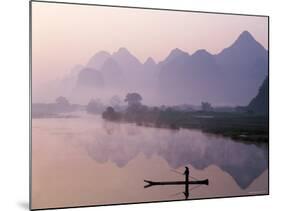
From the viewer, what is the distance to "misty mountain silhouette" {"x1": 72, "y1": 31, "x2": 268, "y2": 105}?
3.55 metres

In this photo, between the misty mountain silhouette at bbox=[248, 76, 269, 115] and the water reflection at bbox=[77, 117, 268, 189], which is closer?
the water reflection at bbox=[77, 117, 268, 189]

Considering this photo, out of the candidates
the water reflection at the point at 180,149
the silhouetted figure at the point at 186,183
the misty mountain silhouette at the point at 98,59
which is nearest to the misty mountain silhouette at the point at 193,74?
the misty mountain silhouette at the point at 98,59

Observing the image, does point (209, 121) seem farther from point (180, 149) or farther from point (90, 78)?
point (90, 78)

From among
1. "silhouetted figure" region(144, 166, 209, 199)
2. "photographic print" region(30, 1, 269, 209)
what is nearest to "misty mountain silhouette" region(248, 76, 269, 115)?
"photographic print" region(30, 1, 269, 209)

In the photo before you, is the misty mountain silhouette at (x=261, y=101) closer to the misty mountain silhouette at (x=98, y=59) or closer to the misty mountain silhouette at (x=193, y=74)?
the misty mountain silhouette at (x=193, y=74)

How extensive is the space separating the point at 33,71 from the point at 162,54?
927 mm

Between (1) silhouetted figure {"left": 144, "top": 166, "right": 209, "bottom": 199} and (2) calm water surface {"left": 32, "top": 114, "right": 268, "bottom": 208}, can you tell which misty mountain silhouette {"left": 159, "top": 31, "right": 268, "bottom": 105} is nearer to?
(2) calm water surface {"left": 32, "top": 114, "right": 268, "bottom": 208}

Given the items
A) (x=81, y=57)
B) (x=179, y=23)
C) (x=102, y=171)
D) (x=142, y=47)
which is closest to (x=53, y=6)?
(x=81, y=57)

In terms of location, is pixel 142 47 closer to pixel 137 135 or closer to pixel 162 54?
pixel 162 54

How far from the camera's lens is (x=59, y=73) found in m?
3.42

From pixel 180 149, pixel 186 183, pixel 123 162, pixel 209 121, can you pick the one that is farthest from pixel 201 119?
pixel 123 162

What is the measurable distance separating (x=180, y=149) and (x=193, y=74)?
563 mm

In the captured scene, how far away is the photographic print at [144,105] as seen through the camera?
340 cm

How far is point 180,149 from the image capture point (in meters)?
3.69
